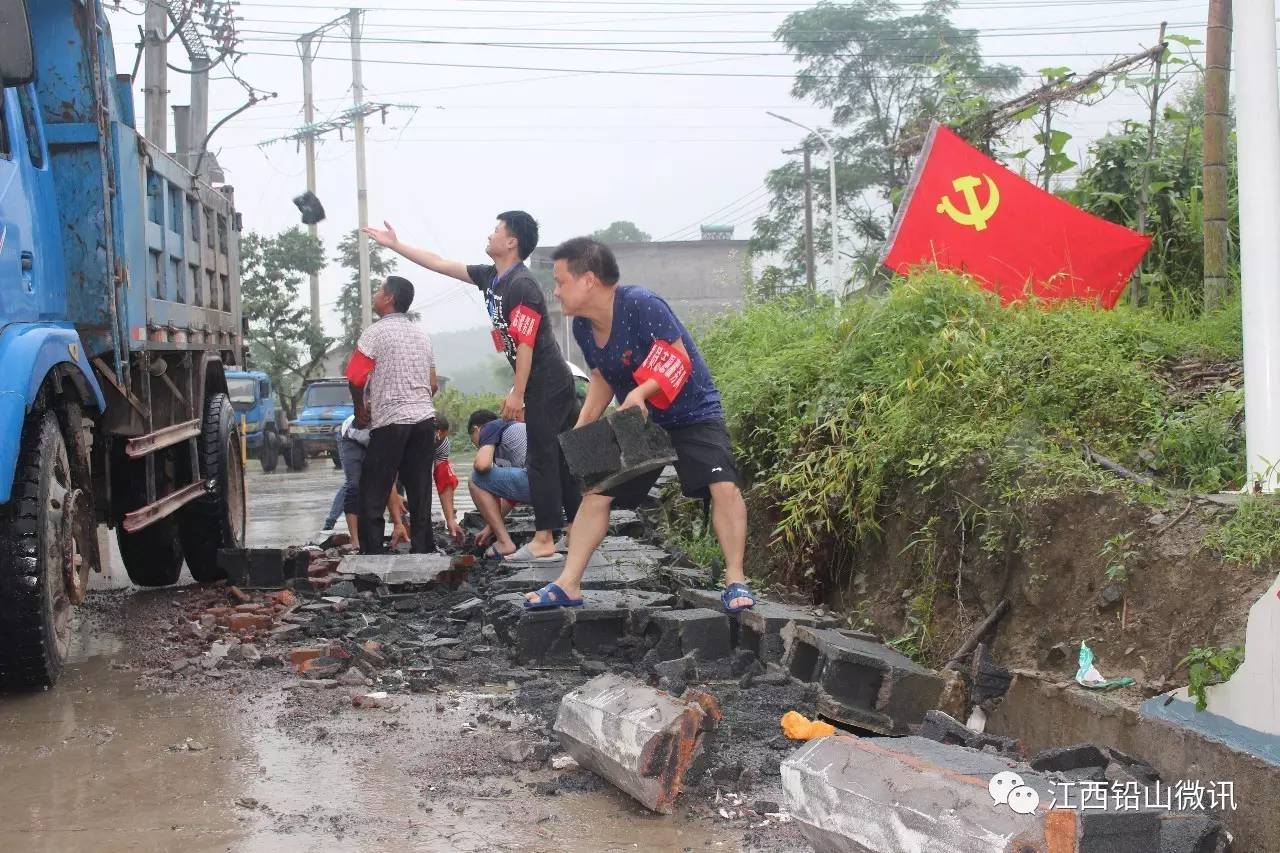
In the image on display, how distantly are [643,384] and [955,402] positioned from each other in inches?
56.9

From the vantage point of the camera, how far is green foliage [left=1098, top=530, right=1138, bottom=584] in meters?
4.21

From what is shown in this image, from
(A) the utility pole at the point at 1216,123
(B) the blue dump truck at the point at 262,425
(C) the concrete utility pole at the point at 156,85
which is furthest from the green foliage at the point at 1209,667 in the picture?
(B) the blue dump truck at the point at 262,425

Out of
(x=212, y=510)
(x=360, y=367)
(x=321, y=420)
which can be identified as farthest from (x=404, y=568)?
(x=321, y=420)

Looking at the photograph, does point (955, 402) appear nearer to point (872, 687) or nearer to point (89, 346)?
point (872, 687)

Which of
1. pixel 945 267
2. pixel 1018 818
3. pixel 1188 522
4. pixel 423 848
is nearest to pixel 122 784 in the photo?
pixel 423 848

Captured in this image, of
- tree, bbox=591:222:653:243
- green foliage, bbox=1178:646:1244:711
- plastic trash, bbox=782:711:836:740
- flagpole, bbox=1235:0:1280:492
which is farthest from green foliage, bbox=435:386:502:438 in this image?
tree, bbox=591:222:653:243

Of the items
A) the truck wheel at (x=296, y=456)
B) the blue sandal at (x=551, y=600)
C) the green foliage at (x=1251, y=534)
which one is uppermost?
the green foliage at (x=1251, y=534)

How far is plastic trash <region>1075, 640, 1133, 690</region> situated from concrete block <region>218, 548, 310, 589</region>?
5170 millimetres

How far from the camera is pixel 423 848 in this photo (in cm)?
345

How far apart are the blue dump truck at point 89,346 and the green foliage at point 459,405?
2257 cm

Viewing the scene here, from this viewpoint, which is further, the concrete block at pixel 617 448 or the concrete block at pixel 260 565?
the concrete block at pixel 260 565

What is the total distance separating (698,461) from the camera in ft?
18.8

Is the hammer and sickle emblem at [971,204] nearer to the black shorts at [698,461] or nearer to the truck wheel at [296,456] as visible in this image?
the black shorts at [698,461]

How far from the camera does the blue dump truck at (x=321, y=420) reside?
25.5 metres
